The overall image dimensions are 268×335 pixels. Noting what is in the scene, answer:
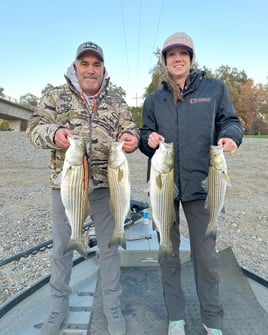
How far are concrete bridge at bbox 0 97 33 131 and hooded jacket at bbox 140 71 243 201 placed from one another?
124 feet

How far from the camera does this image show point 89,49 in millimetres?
2783

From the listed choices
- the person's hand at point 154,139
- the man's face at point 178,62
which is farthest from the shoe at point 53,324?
the man's face at point 178,62

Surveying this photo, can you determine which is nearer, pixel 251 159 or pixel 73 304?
pixel 73 304

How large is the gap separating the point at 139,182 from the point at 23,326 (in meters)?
8.68

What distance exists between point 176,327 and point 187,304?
52cm

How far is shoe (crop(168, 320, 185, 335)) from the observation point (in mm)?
2921

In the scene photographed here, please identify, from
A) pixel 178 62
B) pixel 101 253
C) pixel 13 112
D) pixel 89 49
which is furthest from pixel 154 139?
pixel 13 112

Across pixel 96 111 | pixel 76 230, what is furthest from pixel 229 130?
pixel 76 230

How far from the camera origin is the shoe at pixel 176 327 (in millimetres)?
2921

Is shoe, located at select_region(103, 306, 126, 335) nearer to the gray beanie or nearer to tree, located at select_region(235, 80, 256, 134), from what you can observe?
the gray beanie

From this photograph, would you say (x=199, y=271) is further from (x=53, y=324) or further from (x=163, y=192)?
(x=53, y=324)

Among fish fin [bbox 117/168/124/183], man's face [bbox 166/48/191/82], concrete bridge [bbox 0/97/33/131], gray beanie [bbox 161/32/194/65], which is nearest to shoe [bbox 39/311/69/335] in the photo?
fish fin [bbox 117/168/124/183]

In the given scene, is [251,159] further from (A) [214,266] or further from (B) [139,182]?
(A) [214,266]

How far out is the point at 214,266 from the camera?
284cm
